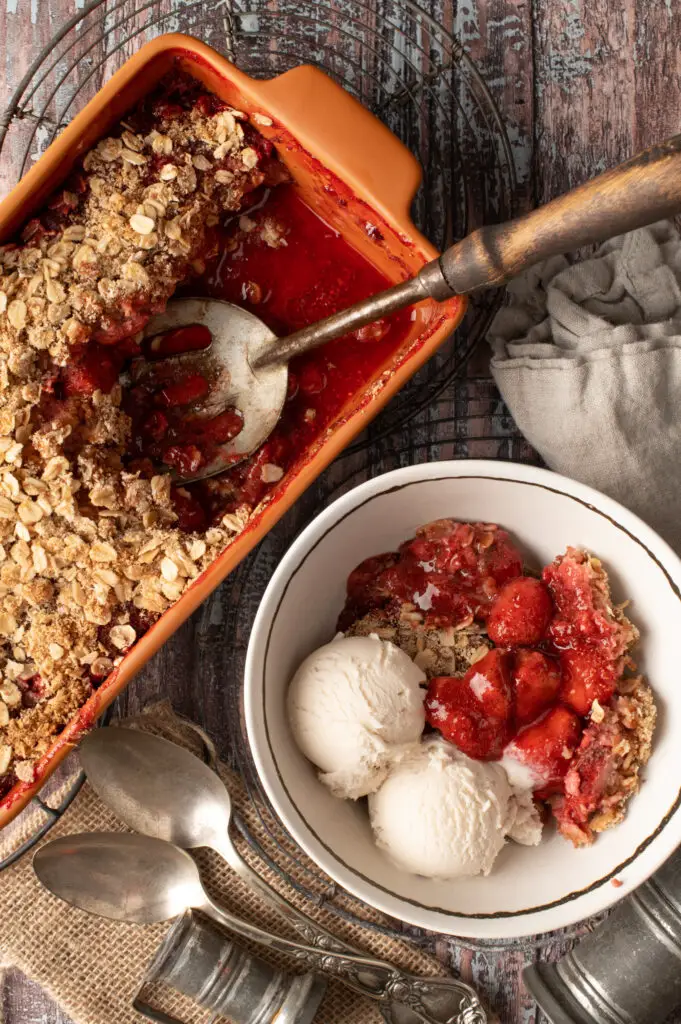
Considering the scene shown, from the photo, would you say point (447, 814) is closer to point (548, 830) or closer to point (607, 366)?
point (548, 830)

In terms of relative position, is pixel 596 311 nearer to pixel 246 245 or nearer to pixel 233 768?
pixel 246 245

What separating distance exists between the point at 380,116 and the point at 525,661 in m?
0.95

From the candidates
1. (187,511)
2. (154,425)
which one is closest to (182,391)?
(154,425)

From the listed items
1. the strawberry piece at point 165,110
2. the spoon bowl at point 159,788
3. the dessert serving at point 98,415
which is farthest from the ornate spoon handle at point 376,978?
the strawberry piece at point 165,110

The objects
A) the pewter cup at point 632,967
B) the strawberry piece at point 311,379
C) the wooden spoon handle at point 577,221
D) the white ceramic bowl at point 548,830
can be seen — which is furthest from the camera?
the strawberry piece at point 311,379

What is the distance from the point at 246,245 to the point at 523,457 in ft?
1.91

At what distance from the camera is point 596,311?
4.91 feet

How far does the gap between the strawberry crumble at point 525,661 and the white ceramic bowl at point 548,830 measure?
1.3 inches

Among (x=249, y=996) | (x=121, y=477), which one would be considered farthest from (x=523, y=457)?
(x=249, y=996)

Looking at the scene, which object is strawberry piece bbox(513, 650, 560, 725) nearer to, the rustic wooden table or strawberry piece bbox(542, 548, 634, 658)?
strawberry piece bbox(542, 548, 634, 658)

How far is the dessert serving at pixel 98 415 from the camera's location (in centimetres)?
132

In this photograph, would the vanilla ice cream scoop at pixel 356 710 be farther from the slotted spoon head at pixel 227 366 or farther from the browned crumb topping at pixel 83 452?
the slotted spoon head at pixel 227 366

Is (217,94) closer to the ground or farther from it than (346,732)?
farther from it

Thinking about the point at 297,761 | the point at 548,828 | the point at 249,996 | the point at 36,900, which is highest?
the point at 297,761
